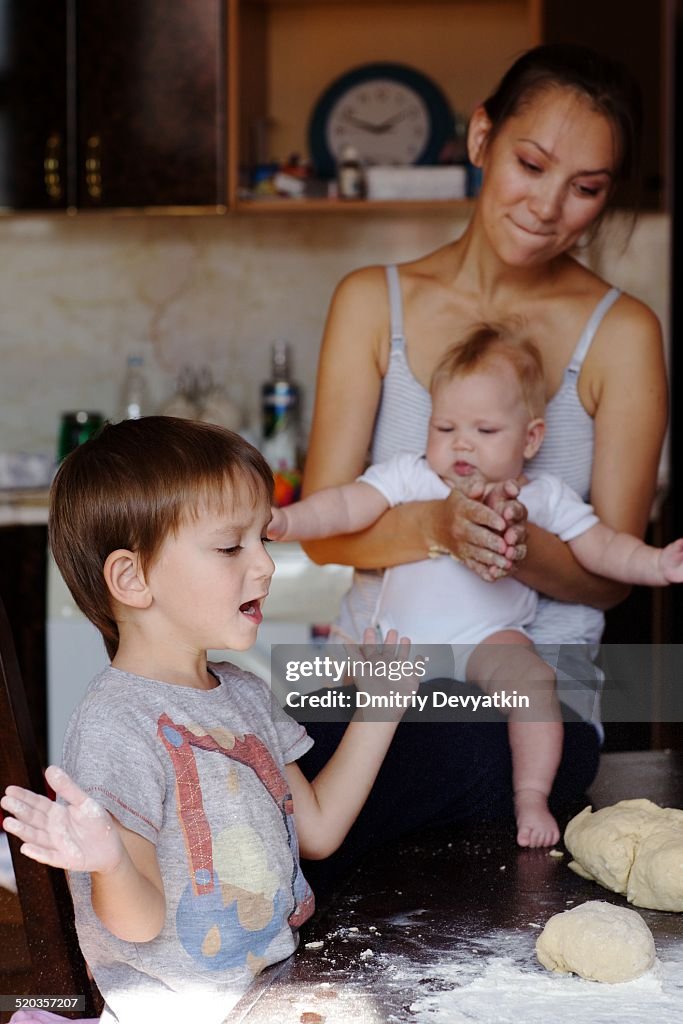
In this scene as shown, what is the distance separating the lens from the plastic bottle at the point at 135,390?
2797 mm

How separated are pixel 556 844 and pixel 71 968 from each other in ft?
1.14

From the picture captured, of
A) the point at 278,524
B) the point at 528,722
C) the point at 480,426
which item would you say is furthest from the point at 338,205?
the point at 528,722

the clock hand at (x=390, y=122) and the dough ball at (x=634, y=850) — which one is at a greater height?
the clock hand at (x=390, y=122)

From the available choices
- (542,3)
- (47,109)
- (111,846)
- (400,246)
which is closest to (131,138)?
(47,109)

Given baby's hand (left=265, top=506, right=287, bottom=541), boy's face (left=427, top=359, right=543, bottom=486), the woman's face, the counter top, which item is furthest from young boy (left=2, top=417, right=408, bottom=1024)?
the counter top

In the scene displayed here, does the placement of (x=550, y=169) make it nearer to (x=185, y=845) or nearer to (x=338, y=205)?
(x=185, y=845)

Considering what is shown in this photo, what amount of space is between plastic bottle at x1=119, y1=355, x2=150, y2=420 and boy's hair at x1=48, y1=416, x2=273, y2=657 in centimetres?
199

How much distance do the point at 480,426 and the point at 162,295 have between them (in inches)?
66.4

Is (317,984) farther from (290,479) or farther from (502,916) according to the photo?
(290,479)

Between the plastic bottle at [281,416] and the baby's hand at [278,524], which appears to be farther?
the plastic bottle at [281,416]

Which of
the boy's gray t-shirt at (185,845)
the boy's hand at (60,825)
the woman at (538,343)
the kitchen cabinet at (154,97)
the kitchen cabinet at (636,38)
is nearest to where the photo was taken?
the boy's hand at (60,825)

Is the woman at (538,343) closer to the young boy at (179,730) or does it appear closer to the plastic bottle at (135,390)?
the young boy at (179,730)

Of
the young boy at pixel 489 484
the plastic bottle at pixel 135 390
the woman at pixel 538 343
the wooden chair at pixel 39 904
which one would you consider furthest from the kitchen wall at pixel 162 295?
the wooden chair at pixel 39 904

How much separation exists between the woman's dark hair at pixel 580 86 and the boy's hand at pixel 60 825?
2.98 feet
